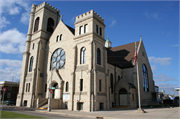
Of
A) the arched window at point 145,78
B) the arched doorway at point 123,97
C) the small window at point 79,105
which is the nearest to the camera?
the small window at point 79,105

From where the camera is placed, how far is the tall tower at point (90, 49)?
73.1 ft

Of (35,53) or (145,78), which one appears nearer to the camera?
(35,53)

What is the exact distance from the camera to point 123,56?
3906 centimetres

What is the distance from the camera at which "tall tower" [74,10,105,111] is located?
22.3 metres

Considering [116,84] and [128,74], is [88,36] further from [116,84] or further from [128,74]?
[128,74]

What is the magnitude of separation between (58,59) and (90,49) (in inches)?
359

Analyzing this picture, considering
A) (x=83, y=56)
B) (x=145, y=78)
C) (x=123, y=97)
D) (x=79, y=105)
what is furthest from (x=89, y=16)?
(x=145, y=78)

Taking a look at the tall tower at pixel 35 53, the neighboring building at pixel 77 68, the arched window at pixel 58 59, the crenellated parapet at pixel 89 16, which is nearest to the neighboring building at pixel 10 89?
the tall tower at pixel 35 53

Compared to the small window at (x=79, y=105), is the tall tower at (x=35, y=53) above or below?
above

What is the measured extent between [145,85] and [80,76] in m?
20.7

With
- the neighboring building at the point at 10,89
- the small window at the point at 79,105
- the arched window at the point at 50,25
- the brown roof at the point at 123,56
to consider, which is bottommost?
the small window at the point at 79,105

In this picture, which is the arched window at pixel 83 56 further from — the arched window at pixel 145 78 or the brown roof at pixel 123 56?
the arched window at pixel 145 78

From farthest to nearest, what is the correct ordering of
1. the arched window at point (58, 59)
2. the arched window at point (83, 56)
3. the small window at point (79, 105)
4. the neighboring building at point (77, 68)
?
the arched window at point (58, 59), the arched window at point (83, 56), the neighboring building at point (77, 68), the small window at point (79, 105)

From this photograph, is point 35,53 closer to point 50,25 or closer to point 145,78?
point 50,25
